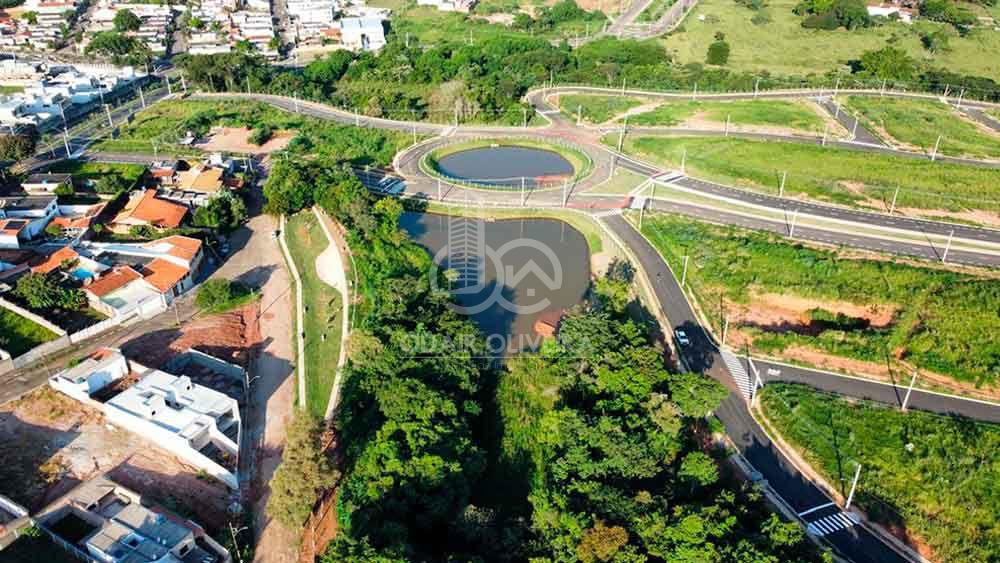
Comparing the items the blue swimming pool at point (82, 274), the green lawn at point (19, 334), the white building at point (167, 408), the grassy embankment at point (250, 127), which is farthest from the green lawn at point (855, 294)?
the green lawn at point (19, 334)

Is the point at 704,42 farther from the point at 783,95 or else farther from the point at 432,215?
the point at 432,215

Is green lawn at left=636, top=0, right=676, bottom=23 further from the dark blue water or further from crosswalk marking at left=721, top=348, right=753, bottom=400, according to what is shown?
crosswalk marking at left=721, top=348, right=753, bottom=400

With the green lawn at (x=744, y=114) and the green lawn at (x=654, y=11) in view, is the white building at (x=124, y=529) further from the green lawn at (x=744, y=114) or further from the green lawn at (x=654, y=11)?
the green lawn at (x=654, y=11)

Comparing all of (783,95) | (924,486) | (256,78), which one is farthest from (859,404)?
(256,78)

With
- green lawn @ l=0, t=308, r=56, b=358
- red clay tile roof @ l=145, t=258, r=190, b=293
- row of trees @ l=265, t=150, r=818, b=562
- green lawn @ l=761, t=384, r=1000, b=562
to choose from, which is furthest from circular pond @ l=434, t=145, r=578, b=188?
green lawn @ l=0, t=308, r=56, b=358

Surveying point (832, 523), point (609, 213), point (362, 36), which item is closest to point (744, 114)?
point (609, 213)

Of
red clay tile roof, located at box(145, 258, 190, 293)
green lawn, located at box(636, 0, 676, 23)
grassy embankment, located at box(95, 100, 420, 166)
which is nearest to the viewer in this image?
red clay tile roof, located at box(145, 258, 190, 293)

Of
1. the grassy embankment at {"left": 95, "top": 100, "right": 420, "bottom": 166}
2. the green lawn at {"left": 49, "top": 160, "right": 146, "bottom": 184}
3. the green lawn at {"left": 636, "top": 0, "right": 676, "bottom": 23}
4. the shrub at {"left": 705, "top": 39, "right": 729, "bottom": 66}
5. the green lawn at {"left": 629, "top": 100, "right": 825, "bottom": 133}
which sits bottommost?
the green lawn at {"left": 49, "top": 160, "right": 146, "bottom": 184}

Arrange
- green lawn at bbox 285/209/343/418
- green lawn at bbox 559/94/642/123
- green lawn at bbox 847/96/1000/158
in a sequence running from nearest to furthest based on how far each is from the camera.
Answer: green lawn at bbox 285/209/343/418
green lawn at bbox 847/96/1000/158
green lawn at bbox 559/94/642/123
